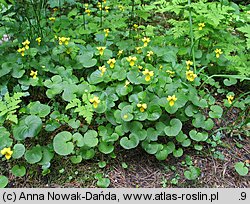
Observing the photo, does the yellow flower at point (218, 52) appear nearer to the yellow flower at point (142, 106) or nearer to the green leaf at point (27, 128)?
the yellow flower at point (142, 106)

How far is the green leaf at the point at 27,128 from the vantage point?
6.97 feet

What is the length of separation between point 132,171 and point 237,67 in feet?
3.74

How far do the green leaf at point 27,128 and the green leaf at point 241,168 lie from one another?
128cm

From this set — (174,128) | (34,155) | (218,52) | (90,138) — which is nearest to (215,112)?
(174,128)

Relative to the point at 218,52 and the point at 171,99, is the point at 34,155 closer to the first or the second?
the point at 171,99

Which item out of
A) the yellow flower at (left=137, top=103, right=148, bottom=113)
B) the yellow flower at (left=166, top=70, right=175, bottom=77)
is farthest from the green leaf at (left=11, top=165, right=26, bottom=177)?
the yellow flower at (left=166, top=70, right=175, bottom=77)

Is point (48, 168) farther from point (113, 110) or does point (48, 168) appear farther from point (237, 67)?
point (237, 67)

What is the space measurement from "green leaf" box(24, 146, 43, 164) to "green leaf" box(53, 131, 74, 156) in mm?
115

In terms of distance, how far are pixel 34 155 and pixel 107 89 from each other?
2.24 feet

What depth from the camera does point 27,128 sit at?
2.16 meters

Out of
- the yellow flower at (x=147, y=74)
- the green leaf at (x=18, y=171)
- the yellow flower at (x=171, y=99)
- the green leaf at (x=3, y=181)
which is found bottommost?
the green leaf at (x=3, y=181)

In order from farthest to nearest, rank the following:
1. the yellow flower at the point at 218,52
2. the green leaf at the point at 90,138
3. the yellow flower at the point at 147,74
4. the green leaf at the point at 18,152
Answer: the yellow flower at the point at 218,52
the yellow flower at the point at 147,74
the green leaf at the point at 90,138
the green leaf at the point at 18,152

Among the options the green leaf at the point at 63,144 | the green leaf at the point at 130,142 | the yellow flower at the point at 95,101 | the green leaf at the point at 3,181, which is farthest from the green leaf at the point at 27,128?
the green leaf at the point at 130,142

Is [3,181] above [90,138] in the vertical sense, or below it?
below
